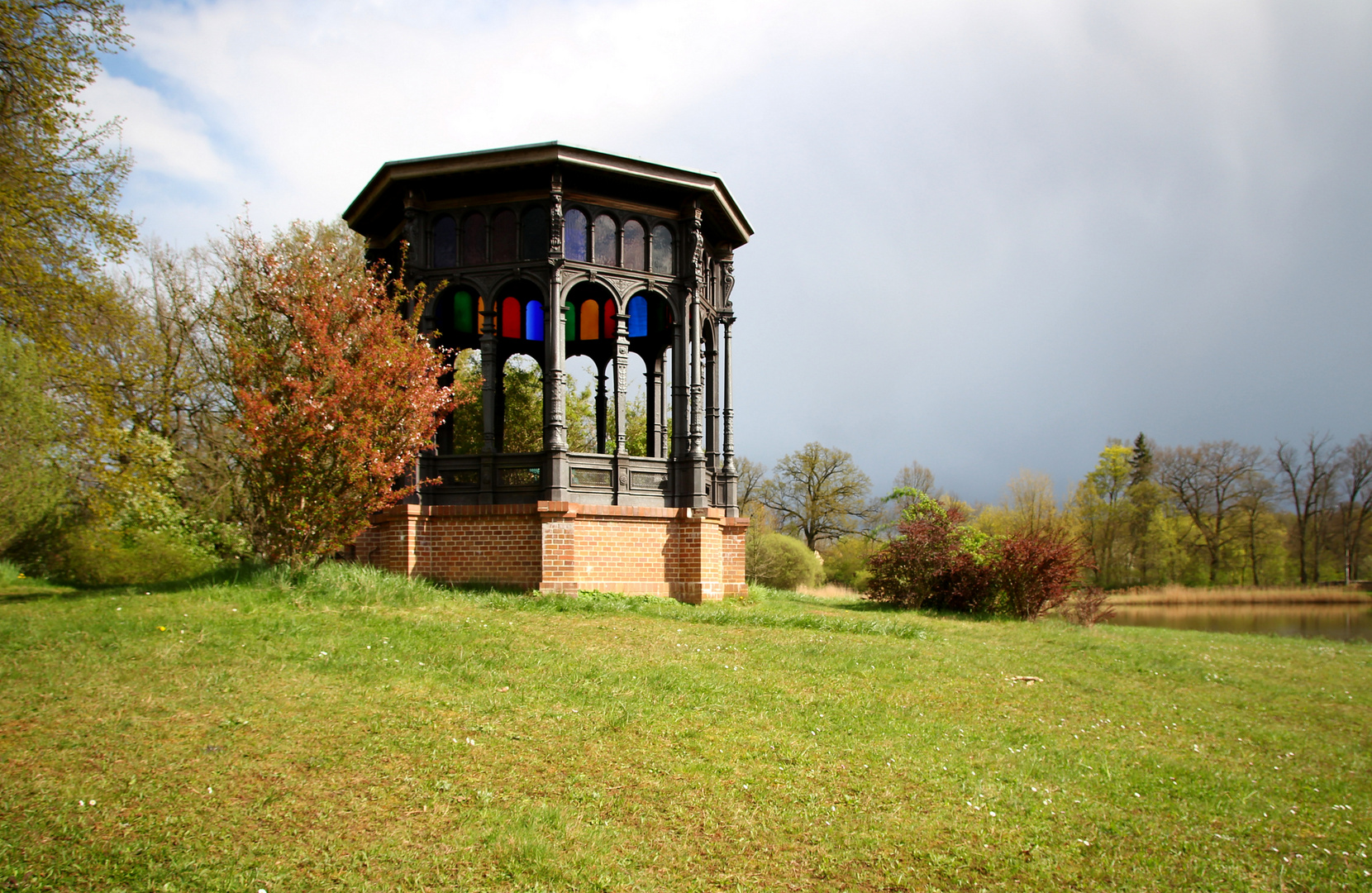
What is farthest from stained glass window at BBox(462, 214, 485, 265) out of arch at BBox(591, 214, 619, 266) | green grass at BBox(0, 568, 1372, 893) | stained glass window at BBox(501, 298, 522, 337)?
green grass at BBox(0, 568, 1372, 893)

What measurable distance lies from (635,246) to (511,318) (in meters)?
4.41

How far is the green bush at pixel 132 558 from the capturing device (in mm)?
17156

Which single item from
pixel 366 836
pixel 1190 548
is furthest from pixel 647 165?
pixel 1190 548

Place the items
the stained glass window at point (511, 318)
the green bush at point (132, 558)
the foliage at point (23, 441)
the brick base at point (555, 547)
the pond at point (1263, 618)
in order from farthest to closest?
the pond at point (1263, 618) → the stained glass window at point (511, 318) → the foliage at point (23, 441) → the green bush at point (132, 558) → the brick base at point (555, 547)

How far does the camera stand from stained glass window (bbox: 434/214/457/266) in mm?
14953

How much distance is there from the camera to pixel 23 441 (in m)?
18.3

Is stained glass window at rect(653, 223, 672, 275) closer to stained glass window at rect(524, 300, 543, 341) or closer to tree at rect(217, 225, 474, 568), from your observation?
stained glass window at rect(524, 300, 543, 341)

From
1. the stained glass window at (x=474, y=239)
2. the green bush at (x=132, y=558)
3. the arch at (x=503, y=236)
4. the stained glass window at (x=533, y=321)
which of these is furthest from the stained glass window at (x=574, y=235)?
the green bush at (x=132, y=558)

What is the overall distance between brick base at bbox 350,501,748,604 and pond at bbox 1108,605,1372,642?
13.6 m

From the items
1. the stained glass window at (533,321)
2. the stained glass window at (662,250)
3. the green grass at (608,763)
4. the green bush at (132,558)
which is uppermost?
the stained glass window at (662,250)

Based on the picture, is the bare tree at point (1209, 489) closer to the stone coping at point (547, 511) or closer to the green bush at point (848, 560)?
the green bush at point (848, 560)

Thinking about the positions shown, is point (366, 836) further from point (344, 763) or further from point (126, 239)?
point (126, 239)

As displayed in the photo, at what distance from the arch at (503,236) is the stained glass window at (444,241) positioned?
2.53 ft

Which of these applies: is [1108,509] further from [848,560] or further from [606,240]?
[606,240]
